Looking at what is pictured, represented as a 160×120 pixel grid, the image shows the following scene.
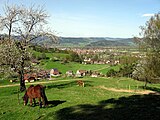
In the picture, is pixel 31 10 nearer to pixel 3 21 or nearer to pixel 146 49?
pixel 3 21

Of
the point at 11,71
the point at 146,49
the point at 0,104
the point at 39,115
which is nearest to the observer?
the point at 39,115

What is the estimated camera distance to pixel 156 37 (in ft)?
121

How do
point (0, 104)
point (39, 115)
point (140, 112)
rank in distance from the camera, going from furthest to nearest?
point (0, 104), point (39, 115), point (140, 112)

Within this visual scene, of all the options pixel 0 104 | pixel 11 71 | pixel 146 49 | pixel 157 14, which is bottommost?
pixel 0 104

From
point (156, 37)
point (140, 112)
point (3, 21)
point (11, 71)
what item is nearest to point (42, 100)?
point (140, 112)

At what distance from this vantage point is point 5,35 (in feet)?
130

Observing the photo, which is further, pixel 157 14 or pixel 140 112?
pixel 157 14

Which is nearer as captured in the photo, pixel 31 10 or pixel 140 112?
pixel 140 112

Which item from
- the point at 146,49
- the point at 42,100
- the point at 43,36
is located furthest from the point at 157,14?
the point at 42,100

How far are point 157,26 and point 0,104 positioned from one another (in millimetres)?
23626

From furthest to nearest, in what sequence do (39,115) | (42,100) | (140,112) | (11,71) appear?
(11,71), (42,100), (39,115), (140,112)

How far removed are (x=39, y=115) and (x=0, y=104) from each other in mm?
7525

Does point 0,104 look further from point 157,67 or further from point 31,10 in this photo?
point 157,67

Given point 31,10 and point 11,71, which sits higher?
point 31,10
